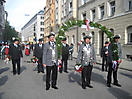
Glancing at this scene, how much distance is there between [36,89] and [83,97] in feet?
5.75

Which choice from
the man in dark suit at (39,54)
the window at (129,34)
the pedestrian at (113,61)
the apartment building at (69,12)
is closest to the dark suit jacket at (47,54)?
the pedestrian at (113,61)

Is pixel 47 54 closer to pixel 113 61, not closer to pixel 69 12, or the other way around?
pixel 113 61

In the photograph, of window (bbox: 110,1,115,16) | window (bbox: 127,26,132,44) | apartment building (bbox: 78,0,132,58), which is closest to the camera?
window (bbox: 127,26,132,44)

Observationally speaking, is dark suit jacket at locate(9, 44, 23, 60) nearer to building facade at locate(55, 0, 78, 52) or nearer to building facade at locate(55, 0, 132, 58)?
building facade at locate(55, 0, 132, 58)

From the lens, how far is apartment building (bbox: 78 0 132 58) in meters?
15.2

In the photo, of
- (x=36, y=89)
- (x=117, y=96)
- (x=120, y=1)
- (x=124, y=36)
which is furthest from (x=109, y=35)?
(x=120, y=1)

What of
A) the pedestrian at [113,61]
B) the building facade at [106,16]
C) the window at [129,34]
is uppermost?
the building facade at [106,16]

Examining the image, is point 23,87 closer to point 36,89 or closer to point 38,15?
point 36,89

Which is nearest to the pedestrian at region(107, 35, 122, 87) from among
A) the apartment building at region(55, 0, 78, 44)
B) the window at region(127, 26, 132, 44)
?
the window at region(127, 26, 132, 44)

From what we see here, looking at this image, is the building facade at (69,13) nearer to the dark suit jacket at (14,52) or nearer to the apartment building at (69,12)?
the apartment building at (69,12)

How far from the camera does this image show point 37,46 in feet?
28.2

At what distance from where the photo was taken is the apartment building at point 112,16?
15.2 meters

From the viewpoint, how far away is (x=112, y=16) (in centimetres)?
1720

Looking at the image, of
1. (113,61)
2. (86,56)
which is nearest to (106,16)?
(113,61)
